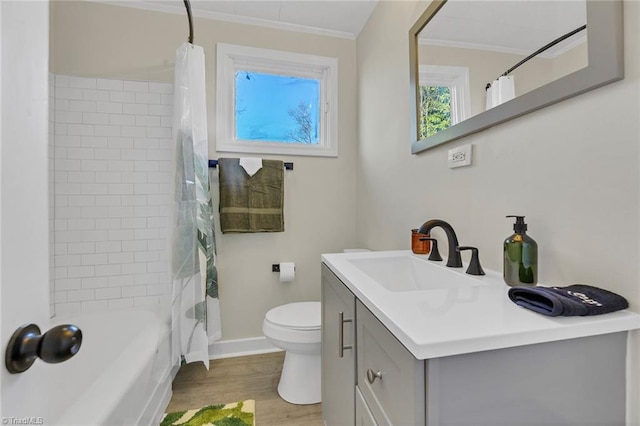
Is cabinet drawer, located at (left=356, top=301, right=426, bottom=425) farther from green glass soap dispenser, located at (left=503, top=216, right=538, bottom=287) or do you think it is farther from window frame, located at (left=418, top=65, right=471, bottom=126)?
window frame, located at (left=418, top=65, right=471, bottom=126)

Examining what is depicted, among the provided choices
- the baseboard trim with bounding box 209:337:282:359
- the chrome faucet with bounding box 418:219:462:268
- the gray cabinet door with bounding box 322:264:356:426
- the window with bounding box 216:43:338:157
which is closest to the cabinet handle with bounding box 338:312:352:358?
the gray cabinet door with bounding box 322:264:356:426

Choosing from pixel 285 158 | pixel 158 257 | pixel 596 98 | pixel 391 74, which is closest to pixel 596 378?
pixel 596 98

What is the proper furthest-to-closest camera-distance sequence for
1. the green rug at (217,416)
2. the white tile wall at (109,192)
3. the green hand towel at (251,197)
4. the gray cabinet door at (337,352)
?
the green hand towel at (251,197) → the white tile wall at (109,192) → the green rug at (217,416) → the gray cabinet door at (337,352)

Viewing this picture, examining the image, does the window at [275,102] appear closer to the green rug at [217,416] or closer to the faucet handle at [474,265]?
the faucet handle at [474,265]

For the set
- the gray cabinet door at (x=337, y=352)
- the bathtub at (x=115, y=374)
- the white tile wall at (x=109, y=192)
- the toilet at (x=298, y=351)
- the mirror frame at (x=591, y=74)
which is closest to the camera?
the mirror frame at (x=591, y=74)

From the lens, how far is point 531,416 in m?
0.56

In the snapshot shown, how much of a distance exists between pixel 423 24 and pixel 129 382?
2.02m

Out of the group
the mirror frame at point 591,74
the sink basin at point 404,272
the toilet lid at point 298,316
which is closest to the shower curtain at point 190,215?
the toilet lid at point 298,316

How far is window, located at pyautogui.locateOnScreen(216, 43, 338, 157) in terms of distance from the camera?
2.08m

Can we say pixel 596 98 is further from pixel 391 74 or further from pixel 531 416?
pixel 391 74

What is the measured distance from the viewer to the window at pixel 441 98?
1146 mm

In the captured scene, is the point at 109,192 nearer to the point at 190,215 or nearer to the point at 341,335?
the point at 190,215

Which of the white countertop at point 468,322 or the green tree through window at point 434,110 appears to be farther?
the green tree through window at point 434,110

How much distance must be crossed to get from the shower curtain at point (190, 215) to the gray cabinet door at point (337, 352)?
0.86m
